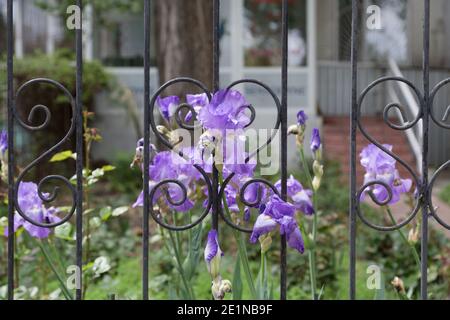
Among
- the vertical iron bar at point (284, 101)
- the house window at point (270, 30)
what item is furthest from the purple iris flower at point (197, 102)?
the house window at point (270, 30)

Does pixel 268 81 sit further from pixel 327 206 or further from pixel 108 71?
pixel 327 206

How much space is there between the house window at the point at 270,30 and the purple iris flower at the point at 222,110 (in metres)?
9.75

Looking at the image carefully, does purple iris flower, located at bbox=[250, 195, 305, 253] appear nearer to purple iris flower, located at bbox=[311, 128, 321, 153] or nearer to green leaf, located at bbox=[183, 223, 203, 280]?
green leaf, located at bbox=[183, 223, 203, 280]

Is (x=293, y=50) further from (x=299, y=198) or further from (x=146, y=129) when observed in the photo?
(x=146, y=129)

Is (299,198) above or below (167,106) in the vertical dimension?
below

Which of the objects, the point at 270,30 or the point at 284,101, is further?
the point at 270,30

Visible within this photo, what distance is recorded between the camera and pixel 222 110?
6.13ft

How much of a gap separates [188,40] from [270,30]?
205 inches

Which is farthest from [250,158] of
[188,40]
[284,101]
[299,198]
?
[188,40]

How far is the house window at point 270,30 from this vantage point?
1162 centimetres

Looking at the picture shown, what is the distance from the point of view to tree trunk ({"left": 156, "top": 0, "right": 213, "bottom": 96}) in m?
6.79

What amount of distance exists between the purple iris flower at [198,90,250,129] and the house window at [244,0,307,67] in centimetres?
975

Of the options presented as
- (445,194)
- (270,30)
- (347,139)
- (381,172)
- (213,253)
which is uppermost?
(270,30)
